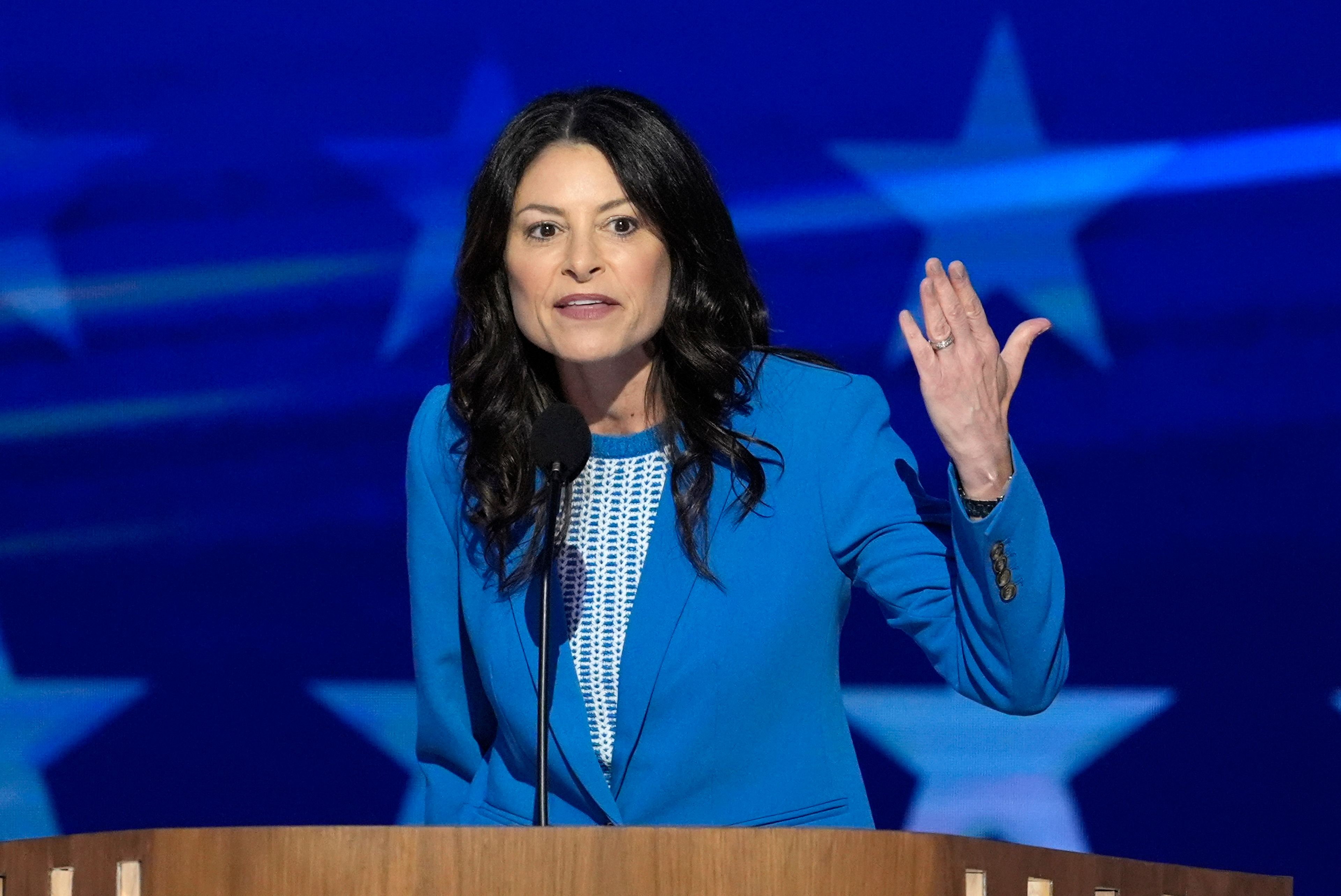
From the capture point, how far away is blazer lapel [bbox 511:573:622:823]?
1.89 m

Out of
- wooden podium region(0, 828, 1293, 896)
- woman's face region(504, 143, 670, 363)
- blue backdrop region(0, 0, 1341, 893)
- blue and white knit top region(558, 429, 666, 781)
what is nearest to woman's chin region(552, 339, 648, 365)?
woman's face region(504, 143, 670, 363)

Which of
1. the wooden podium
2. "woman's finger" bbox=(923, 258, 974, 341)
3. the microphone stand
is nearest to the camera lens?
the wooden podium

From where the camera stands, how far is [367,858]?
1314mm

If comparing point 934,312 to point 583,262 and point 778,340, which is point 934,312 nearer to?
point 583,262

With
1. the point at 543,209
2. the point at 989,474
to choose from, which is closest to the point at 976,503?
the point at 989,474

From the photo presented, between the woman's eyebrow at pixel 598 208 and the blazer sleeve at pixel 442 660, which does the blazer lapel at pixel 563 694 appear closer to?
the blazer sleeve at pixel 442 660

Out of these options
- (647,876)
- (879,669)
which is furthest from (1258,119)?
(647,876)

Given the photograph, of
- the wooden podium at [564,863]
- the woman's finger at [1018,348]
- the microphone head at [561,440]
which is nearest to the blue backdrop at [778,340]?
the woman's finger at [1018,348]

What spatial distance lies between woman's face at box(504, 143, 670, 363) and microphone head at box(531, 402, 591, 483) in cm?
30

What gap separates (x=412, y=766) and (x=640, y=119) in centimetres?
152

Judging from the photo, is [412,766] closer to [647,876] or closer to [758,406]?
[758,406]

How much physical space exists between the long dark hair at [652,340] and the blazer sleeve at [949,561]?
0.11 m

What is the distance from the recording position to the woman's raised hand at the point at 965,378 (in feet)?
5.60

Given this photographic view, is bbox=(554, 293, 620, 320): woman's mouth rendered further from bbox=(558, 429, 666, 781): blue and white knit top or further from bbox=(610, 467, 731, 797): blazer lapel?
bbox=(610, 467, 731, 797): blazer lapel
